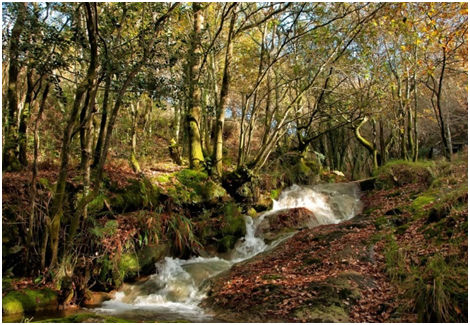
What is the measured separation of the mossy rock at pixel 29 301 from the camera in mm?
5566

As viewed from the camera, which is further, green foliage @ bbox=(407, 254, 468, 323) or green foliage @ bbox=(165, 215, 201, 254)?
green foliage @ bbox=(165, 215, 201, 254)

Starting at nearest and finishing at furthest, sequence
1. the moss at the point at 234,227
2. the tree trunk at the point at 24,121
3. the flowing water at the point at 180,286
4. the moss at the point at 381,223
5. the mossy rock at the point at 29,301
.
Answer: the mossy rock at the point at 29,301
the flowing water at the point at 180,286
the tree trunk at the point at 24,121
the moss at the point at 381,223
the moss at the point at 234,227

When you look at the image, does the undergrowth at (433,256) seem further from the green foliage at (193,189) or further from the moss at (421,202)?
the green foliage at (193,189)

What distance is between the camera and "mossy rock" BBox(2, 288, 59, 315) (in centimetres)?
557

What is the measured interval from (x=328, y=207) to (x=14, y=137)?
11426 millimetres

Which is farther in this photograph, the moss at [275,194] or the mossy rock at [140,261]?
the moss at [275,194]

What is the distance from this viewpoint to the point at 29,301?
577 centimetres

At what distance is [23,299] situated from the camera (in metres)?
5.75

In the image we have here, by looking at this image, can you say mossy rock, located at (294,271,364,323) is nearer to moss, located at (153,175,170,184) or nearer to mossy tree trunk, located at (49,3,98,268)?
mossy tree trunk, located at (49,3,98,268)

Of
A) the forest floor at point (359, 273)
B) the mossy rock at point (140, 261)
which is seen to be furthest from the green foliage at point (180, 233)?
the forest floor at point (359, 273)

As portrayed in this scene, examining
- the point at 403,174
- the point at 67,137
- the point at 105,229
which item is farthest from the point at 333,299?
the point at 403,174

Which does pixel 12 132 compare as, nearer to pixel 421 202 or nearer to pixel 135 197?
A: pixel 135 197

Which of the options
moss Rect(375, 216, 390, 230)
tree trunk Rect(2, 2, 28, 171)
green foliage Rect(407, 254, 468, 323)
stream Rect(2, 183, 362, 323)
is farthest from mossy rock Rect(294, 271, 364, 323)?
tree trunk Rect(2, 2, 28, 171)

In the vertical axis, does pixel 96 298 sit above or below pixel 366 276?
below
